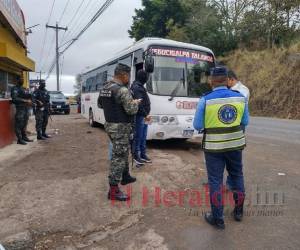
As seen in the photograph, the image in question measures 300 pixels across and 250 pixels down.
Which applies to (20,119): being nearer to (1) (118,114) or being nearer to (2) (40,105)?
(2) (40,105)

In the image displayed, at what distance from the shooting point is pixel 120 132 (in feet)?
16.9

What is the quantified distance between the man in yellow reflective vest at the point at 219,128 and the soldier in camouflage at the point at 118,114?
1.15 meters

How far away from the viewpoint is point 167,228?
14.8ft

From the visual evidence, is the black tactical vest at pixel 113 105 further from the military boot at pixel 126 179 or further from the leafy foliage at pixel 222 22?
the leafy foliage at pixel 222 22

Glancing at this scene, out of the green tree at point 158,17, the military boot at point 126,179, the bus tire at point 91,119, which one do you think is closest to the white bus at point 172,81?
the military boot at point 126,179

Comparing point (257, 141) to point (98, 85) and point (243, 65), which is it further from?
point (243, 65)

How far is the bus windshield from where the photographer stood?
9211mm

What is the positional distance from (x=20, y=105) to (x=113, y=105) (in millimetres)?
5847

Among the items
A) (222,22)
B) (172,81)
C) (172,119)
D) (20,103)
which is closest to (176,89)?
(172,81)

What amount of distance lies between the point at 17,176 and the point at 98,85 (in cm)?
850

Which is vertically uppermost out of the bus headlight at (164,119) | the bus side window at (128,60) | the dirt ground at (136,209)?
the bus side window at (128,60)

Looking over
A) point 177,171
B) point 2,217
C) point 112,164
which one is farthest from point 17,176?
point 177,171

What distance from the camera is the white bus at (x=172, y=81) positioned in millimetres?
9016

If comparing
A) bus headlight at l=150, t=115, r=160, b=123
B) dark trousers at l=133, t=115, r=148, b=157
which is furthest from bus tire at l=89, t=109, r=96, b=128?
dark trousers at l=133, t=115, r=148, b=157
